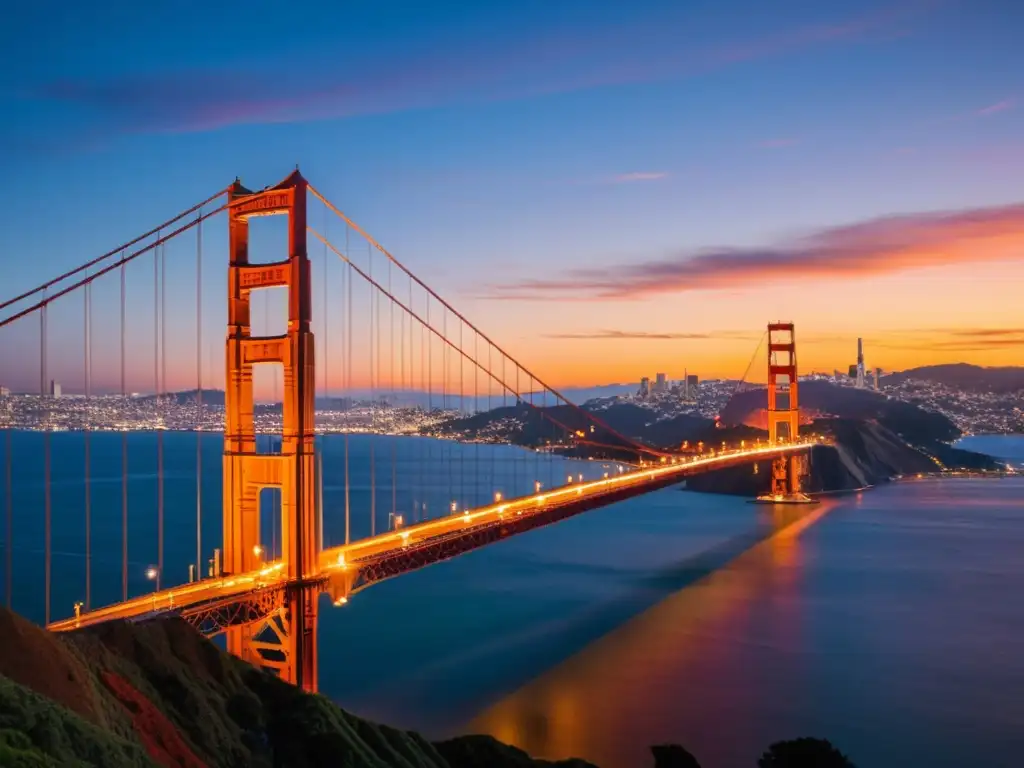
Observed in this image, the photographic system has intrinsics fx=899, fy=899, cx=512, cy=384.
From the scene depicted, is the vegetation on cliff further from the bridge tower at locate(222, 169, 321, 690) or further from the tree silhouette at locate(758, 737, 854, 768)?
the tree silhouette at locate(758, 737, 854, 768)

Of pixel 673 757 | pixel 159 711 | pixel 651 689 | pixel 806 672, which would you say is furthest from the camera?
pixel 806 672

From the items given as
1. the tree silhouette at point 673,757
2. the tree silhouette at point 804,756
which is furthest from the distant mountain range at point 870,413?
the tree silhouette at point 673,757

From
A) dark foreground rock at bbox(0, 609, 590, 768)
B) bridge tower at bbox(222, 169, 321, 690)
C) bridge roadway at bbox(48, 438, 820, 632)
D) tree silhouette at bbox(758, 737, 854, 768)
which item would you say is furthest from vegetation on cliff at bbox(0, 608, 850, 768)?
tree silhouette at bbox(758, 737, 854, 768)

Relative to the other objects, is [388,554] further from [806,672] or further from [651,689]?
[806,672]

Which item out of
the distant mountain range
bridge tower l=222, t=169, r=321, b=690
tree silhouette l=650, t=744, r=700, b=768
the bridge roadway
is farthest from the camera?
the distant mountain range

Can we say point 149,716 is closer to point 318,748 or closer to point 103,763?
point 318,748

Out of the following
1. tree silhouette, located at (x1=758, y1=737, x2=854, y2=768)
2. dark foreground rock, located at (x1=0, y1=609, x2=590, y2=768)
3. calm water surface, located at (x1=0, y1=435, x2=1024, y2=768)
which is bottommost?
calm water surface, located at (x1=0, y1=435, x2=1024, y2=768)

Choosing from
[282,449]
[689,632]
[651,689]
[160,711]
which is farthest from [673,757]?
[689,632]
